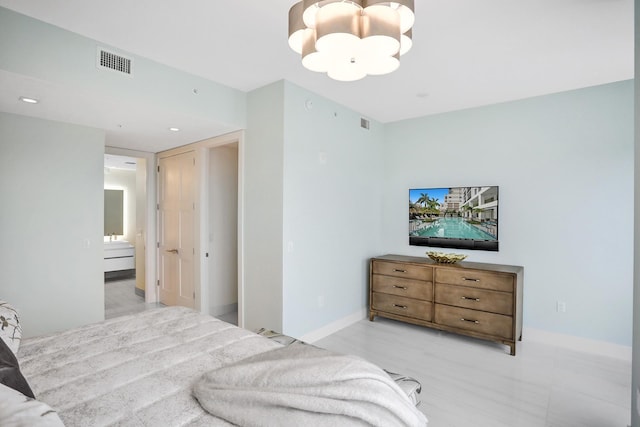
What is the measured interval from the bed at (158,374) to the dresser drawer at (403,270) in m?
2.29

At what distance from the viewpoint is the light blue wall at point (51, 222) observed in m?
2.97

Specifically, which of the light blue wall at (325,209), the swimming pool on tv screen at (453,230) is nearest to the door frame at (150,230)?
the light blue wall at (325,209)

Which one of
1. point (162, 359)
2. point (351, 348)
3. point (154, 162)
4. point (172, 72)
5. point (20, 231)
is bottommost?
point (351, 348)

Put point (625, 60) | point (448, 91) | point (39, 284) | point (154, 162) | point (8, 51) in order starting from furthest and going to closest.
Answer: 1. point (154, 162)
2. point (448, 91)
3. point (39, 284)
4. point (625, 60)
5. point (8, 51)

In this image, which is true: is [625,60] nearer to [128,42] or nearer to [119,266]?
[128,42]

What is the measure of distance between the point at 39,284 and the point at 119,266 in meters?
3.73

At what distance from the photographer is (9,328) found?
5.21ft

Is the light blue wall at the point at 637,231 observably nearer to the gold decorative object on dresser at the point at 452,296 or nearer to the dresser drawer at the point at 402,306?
the gold decorative object on dresser at the point at 452,296

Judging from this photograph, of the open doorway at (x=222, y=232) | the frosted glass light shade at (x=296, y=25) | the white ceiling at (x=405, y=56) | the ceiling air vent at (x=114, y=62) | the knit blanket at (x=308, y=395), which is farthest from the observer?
the open doorway at (x=222, y=232)

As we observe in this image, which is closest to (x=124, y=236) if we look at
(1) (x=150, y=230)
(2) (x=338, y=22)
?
(1) (x=150, y=230)

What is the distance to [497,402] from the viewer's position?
238 cm

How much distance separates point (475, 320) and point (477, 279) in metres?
0.43

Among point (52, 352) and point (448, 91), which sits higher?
point (448, 91)

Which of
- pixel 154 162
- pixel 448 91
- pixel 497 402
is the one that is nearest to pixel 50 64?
pixel 154 162
